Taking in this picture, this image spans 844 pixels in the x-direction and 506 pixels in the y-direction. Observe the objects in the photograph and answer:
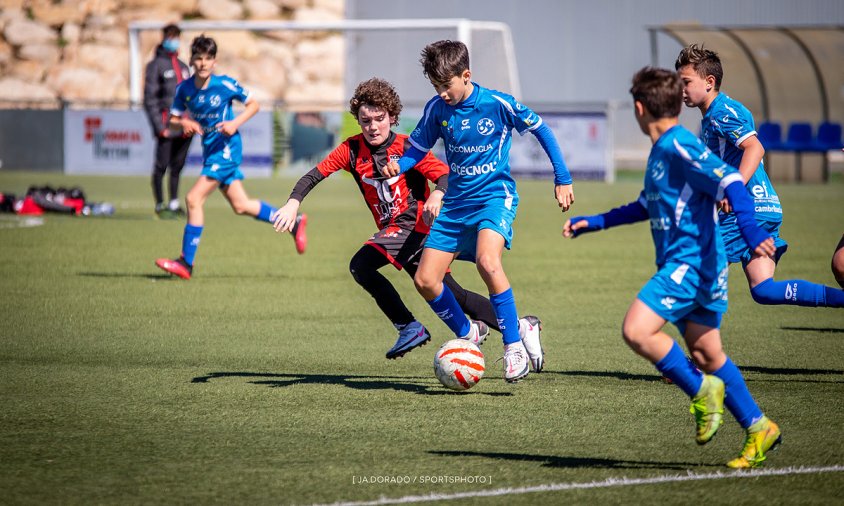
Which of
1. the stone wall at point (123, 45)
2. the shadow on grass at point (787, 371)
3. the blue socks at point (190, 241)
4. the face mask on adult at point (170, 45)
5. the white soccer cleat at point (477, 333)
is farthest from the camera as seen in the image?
the stone wall at point (123, 45)

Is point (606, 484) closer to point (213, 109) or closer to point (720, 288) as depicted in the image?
point (720, 288)

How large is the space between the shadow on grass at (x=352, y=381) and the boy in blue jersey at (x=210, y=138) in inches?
161

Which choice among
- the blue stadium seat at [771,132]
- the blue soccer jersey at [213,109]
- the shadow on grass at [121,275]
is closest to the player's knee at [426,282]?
the shadow on grass at [121,275]

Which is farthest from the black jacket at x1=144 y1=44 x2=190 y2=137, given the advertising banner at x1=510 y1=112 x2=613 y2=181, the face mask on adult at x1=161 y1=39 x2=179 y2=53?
the advertising banner at x1=510 y1=112 x2=613 y2=181

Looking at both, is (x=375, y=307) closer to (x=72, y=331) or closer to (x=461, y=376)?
(x=72, y=331)

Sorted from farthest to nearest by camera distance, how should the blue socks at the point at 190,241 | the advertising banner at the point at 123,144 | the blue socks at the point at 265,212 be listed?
the advertising banner at the point at 123,144 → the blue socks at the point at 265,212 → the blue socks at the point at 190,241

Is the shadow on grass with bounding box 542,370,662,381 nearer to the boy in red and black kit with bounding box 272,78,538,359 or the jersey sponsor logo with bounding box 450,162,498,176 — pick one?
the boy in red and black kit with bounding box 272,78,538,359

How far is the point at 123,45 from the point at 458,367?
35.1 m

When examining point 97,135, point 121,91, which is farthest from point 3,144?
point 121,91

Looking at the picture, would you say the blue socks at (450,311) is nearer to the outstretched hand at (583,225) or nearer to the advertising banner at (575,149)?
the outstretched hand at (583,225)

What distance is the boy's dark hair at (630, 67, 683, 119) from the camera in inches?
187

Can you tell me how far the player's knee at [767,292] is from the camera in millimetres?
6711

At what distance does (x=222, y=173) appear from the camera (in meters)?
10.9

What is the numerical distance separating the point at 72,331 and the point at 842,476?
5213mm
